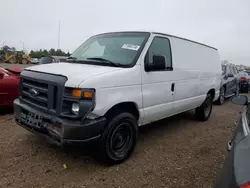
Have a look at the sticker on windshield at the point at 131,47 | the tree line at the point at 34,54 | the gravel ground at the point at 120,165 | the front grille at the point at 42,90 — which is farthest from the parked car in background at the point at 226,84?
the tree line at the point at 34,54

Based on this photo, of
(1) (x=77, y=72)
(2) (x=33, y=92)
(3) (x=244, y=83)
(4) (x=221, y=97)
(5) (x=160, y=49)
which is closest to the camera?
(1) (x=77, y=72)

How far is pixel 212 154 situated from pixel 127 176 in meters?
1.95

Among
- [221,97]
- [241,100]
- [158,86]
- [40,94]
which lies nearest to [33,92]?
[40,94]

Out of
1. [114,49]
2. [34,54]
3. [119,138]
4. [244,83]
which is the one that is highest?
[34,54]

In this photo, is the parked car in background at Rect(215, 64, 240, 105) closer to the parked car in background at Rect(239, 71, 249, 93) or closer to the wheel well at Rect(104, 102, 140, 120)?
the parked car in background at Rect(239, 71, 249, 93)

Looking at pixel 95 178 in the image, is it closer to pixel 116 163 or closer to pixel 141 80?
pixel 116 163

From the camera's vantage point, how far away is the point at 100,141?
3076 mm

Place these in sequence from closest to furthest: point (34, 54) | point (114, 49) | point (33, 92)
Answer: point (33, 92) < point (114, 49) < point (34, 54)

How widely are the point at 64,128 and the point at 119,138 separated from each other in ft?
3.36

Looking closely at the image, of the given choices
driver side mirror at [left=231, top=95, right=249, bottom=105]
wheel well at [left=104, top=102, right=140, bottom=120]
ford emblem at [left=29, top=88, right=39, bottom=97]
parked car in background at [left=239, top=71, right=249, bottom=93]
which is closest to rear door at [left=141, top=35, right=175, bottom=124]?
wheel well at [left=104, top=102, right=140, bottom=120]

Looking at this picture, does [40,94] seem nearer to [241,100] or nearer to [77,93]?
[77,93]

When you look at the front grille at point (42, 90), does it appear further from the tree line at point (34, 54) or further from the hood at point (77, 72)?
the tree line at point (34, 54)

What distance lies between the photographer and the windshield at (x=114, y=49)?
11.6 feet

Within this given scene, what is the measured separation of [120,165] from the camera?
3434 mm
